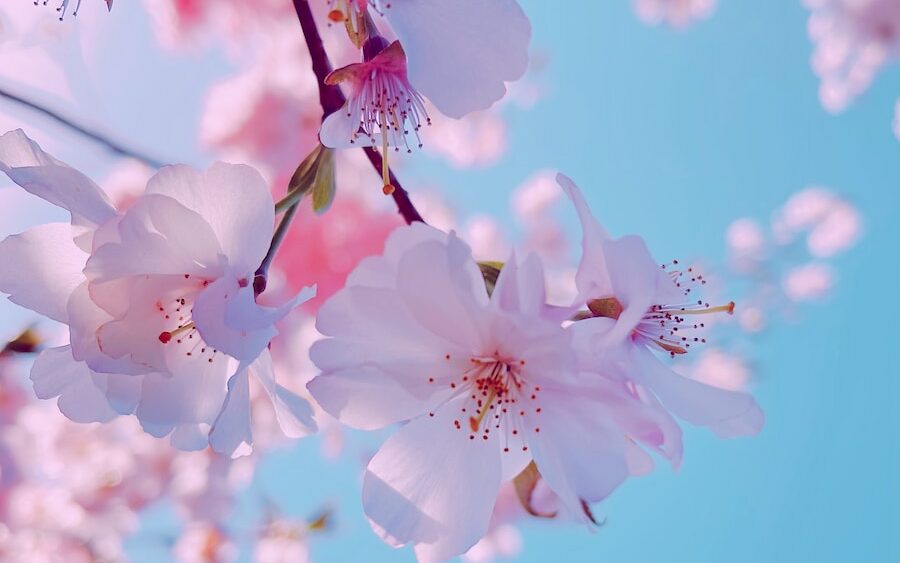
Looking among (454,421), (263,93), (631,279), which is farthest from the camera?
(263,93)

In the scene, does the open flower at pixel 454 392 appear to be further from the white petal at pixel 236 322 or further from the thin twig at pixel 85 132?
the thin twig at pixel 85 132

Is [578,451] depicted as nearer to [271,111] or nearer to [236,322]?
[236,322]

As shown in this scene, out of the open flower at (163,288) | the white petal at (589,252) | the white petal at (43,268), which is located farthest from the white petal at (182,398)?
the white petal at (589,252)

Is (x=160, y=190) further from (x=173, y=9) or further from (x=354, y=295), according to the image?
(x=173, y=9)

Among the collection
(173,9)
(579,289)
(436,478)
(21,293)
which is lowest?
(21,293)

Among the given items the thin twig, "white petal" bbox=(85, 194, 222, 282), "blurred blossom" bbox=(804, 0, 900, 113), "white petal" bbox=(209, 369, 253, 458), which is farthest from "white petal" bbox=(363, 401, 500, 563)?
"blurred blossom" bbox=(804, 0, 900, 113)

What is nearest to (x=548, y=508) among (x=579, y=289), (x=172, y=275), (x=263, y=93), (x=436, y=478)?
(x=436, y=478)
